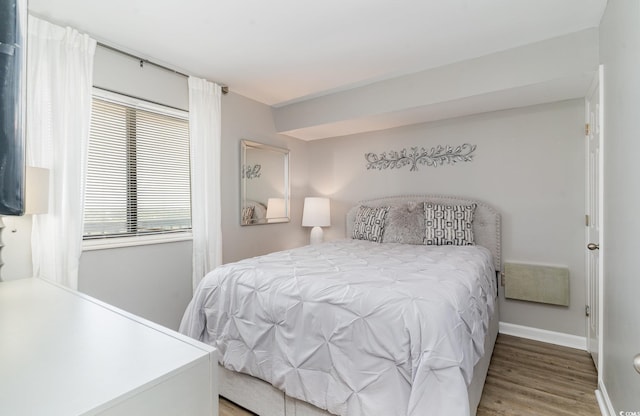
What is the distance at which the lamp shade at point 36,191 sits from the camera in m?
1.67

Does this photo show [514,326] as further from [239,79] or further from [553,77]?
[239,79]

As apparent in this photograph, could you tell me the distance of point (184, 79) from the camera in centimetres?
287

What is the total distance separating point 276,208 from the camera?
154 inches

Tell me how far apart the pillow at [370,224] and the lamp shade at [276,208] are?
0.98m

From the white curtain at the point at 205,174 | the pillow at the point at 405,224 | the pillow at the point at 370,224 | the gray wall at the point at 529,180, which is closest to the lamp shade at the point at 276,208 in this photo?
the white curtain at the point at 205,174

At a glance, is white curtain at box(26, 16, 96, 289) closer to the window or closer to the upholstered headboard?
the window

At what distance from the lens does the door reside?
2.09 meters

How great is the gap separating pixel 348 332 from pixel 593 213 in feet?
7.49

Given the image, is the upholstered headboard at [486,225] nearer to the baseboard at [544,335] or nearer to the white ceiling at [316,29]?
the baseboard at [544,335]

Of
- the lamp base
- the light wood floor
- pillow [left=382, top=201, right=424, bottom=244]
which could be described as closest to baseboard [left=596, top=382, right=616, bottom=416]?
the light wood floor

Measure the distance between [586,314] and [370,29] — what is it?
2.95 meters

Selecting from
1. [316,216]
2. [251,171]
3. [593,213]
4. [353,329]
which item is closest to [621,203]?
[593,213]

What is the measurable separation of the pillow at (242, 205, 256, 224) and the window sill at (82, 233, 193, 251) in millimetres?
667

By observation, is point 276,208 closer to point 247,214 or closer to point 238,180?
point 247,214
